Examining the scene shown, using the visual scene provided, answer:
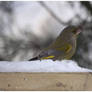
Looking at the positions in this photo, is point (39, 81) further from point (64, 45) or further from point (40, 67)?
point (64, 45)

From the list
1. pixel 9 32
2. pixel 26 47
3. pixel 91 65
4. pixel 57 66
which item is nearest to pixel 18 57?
pixel 26 47

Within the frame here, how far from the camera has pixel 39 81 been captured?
2074 millimetres

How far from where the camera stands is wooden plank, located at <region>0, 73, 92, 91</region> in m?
2.08

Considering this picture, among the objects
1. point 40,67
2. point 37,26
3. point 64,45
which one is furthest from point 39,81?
point 37,26

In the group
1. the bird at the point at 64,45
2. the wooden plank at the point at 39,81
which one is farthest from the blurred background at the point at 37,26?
the wooden plank at the point at 39,81

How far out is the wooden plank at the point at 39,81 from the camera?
2078mm

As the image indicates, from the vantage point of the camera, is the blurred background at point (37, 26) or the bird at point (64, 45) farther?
the blurred background at point (37, 26)

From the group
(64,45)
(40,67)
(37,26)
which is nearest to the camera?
(40,67)

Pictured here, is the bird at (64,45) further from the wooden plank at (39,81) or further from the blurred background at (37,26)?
the wooden plank at (39,81)

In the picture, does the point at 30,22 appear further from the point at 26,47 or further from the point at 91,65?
the point at 91,65

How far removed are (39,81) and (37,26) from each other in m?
3.80

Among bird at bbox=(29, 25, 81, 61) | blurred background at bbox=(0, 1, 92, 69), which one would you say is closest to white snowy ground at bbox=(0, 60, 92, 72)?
bird at bbox=(29, 25, 81, 61)

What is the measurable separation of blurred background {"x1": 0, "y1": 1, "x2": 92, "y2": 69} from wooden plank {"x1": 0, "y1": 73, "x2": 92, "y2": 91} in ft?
7.87

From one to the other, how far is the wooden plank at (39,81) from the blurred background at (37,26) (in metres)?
2.40
